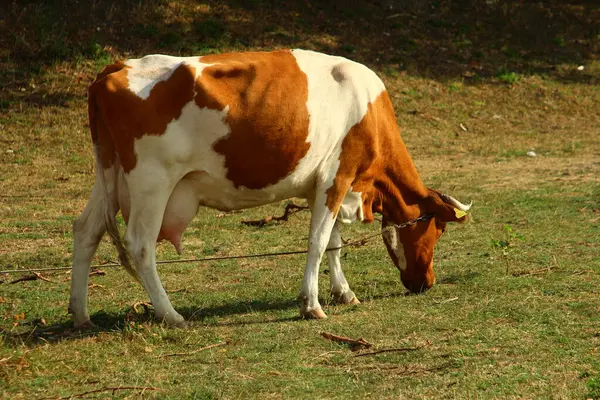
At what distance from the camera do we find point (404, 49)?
19.3 meters

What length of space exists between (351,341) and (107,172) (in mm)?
2218

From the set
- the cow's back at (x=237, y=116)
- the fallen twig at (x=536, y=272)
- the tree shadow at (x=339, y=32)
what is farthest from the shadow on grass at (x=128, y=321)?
the tree shadow at (x=339, y=32)

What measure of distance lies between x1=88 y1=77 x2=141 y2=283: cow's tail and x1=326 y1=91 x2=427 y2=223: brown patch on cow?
1.67 m

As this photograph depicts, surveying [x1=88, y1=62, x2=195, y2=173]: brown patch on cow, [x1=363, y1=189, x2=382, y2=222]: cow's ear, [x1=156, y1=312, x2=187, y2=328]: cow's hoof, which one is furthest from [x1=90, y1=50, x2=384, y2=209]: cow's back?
[x1=156, y1=312, x2=187, y2=328]: cow's hoof

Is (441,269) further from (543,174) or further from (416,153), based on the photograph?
(416,153)

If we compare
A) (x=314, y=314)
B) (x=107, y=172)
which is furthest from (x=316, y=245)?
(x=107, y=172)

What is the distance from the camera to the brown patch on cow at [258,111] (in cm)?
698

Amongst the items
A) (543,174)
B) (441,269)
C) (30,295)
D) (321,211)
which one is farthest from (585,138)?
(30,295)

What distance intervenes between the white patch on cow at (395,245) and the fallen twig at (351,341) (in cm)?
161

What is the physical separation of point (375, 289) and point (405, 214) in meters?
0.73

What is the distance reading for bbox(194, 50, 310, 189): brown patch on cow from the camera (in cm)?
698

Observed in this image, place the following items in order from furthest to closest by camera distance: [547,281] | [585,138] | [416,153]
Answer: [585,138] < [416,153] < [547,281]

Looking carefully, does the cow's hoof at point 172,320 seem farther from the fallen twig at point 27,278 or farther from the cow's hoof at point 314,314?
the fallen twig at point 27,278

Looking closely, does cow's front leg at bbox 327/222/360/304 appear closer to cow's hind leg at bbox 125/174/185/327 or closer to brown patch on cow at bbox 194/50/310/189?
brown patch on cow at bbox 194/50/310/189
